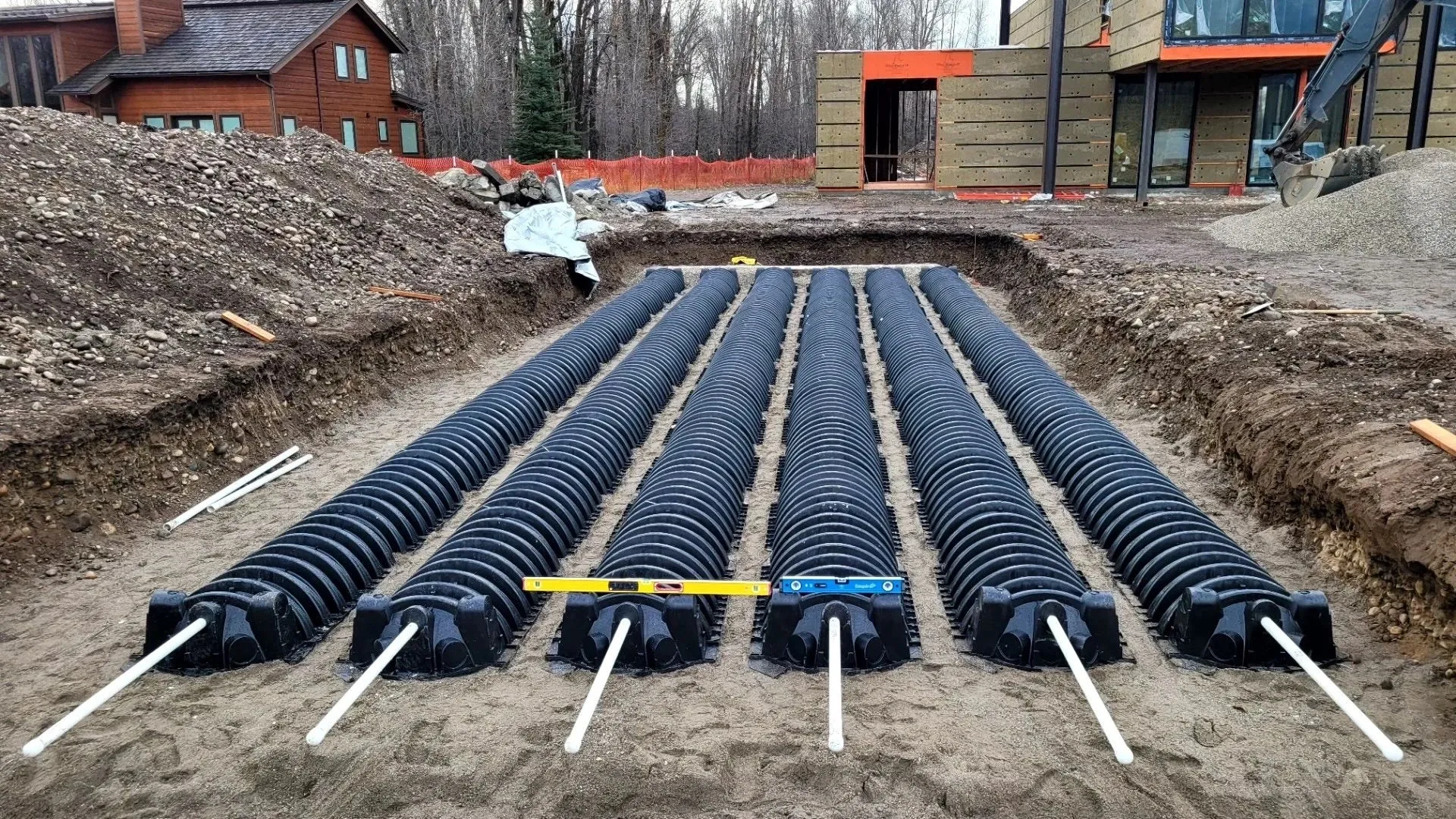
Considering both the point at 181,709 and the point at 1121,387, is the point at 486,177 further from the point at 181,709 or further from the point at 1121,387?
the point at 181,709

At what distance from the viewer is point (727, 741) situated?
447 centimetres

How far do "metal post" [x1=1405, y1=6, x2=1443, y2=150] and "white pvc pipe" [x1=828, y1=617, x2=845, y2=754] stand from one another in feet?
76.2

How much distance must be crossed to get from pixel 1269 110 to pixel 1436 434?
22.3 meters

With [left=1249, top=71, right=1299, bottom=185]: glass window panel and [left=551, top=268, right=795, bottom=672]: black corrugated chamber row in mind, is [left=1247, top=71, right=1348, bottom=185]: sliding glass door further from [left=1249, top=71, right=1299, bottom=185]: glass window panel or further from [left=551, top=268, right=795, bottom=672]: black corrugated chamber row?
[left=551, top=268, right=795, bottom=672]: black corrugated chamber row

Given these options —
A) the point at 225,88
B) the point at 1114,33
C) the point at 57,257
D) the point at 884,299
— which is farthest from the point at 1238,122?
the point at 225,88

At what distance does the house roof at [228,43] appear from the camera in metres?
27.5

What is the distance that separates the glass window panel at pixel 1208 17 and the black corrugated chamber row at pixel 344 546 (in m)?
18.0

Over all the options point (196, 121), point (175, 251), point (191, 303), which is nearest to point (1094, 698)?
point (191, 303)

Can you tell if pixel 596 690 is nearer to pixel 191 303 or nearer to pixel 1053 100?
pixel 191 303

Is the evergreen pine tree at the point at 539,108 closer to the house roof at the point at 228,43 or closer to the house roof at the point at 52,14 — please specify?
the house roof at the point at 228,43

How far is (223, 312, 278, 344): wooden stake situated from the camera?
945cm

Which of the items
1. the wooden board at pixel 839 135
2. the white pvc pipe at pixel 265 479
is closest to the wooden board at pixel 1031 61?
the wooden board at pixel 839 135

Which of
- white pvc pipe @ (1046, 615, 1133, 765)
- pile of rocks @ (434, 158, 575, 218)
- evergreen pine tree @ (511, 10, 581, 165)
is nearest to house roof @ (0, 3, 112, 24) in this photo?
evergreen pine tree @ (511, 10, 581, 165)

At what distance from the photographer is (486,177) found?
19.2 meters
